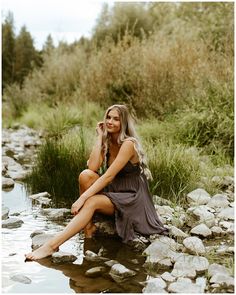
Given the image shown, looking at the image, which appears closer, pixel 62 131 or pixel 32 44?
pixel 62 131

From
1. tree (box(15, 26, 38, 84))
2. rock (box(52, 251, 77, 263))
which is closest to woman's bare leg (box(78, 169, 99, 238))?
rock (box(52, 251, 77, 263))

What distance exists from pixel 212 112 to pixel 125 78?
2507 mm

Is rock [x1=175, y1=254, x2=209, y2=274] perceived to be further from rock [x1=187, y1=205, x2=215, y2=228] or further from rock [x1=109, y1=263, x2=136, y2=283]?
rock [x1=187, y1=205, x2=215, y2=228]

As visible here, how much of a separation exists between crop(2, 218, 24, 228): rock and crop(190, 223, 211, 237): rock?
1.52 m

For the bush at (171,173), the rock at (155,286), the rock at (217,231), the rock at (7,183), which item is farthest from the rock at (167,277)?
the rock at (7,183)

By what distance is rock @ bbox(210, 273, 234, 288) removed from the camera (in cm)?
309

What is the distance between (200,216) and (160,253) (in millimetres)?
1031

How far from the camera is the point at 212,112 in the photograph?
7.12 metres

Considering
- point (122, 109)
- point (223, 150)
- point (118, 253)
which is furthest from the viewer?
point (223, 150)

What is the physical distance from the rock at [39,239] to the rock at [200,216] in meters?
1.28

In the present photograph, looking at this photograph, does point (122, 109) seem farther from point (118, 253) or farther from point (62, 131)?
point (62, 131)

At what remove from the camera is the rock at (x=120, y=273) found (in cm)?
328

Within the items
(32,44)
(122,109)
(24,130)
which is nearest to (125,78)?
(24,130)

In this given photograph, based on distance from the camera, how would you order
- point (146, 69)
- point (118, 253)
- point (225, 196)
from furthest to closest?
point (146, 69) → point (225, 196) → point (118, 253)
